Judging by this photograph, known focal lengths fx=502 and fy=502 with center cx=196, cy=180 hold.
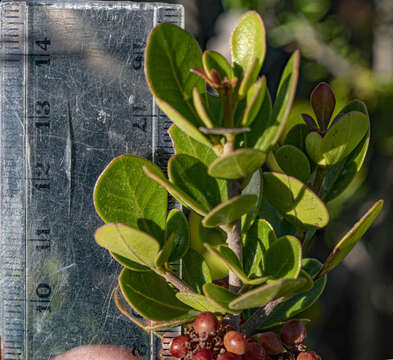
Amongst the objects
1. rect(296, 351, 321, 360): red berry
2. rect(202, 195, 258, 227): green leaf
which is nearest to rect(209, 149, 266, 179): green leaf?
rect(202, 195, 258, 227): green leaf

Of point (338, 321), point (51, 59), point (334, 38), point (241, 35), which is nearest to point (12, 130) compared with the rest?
point (51, 59)

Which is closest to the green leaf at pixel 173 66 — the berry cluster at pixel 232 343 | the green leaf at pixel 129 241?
the green leaf at pixel 129 241

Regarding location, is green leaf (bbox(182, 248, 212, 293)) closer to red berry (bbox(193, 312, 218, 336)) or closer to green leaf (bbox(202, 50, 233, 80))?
red berry (bbox(193, 312, 218, 336))

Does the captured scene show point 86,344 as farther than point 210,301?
Yes

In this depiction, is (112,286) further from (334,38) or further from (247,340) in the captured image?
(334,38)

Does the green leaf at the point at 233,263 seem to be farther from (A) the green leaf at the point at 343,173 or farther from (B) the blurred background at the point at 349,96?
(B) the blurred background at the point at 349,96

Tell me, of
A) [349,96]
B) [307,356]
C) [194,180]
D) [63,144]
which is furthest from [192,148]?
[349,96]
